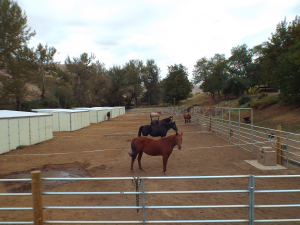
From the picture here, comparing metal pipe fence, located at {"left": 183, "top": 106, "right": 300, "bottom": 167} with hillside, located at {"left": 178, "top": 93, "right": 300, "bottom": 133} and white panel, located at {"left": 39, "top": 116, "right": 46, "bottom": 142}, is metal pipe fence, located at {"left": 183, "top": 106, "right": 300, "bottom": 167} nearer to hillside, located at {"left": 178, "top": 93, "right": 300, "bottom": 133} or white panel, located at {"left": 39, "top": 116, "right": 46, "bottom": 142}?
hillside, located at {"left": 178, "top": 93, "right": 300, "bottom": 133}

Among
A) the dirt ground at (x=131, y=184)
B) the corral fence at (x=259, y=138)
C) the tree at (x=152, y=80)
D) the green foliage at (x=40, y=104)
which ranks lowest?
the dirt ground at (x=131, y=184)

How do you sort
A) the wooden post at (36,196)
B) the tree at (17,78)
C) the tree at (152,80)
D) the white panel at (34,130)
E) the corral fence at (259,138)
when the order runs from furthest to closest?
1. the tree at (152,80)
2. the tree at (17,78)
3. the white panel at (34,130)
4. the corral fence at (259,138)
5. the wooden post at (36,196)

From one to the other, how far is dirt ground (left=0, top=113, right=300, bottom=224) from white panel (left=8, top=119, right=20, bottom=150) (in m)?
0.51

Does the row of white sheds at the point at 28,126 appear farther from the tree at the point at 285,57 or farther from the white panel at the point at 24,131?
the tree at the point at 285,57

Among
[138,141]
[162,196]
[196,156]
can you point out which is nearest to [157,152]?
[138,141]

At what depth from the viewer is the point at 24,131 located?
13.1 meters

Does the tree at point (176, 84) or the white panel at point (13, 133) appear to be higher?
the tree at point (176, 84)

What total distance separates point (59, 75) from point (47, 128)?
36.6 m

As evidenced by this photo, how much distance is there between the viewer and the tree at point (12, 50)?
85.8ft

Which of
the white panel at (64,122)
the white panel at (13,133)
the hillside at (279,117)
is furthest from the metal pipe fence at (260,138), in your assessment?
the white panel at (64,122)

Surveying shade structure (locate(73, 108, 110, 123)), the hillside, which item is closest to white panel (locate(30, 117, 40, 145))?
shade structure (locate(73, 108, 110, 123))

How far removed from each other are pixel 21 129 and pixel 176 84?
58.3m

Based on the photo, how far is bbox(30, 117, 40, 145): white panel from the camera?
45.3 ft

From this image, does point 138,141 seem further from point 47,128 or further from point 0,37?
point 0,37
